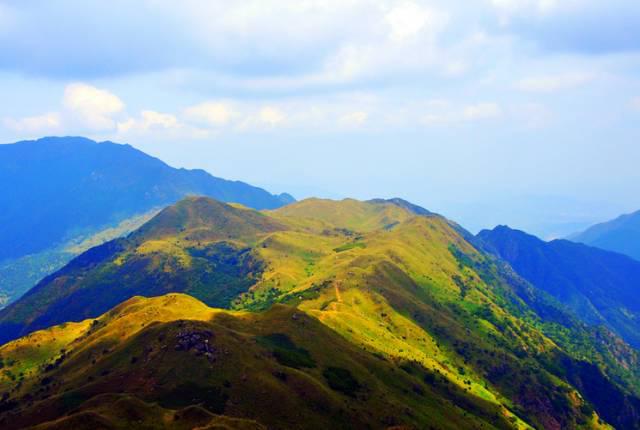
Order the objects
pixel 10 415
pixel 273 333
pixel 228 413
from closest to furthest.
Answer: pixel 228 413
pixel 10 415
pixel 273 333

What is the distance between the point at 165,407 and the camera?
13238 cm

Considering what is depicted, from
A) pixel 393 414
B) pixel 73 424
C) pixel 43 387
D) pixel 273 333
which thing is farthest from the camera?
pixel 273 333

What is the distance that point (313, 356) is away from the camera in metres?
180

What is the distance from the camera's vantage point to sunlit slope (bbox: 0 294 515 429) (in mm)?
130000

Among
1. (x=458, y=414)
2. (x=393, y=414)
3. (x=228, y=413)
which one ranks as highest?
(x=228, y=413)

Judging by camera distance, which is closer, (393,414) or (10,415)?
(10,415)

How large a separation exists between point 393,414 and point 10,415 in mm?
102826

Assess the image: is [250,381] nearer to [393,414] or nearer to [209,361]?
[209,361]

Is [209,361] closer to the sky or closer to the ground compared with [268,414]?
closer to the sky

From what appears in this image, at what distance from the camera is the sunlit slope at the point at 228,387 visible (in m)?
130

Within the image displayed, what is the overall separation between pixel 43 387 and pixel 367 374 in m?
105

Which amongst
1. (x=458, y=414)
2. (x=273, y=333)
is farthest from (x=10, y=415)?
(x=458, y=414)

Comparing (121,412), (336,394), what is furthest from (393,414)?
(121,412)

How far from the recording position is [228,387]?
143 metres
